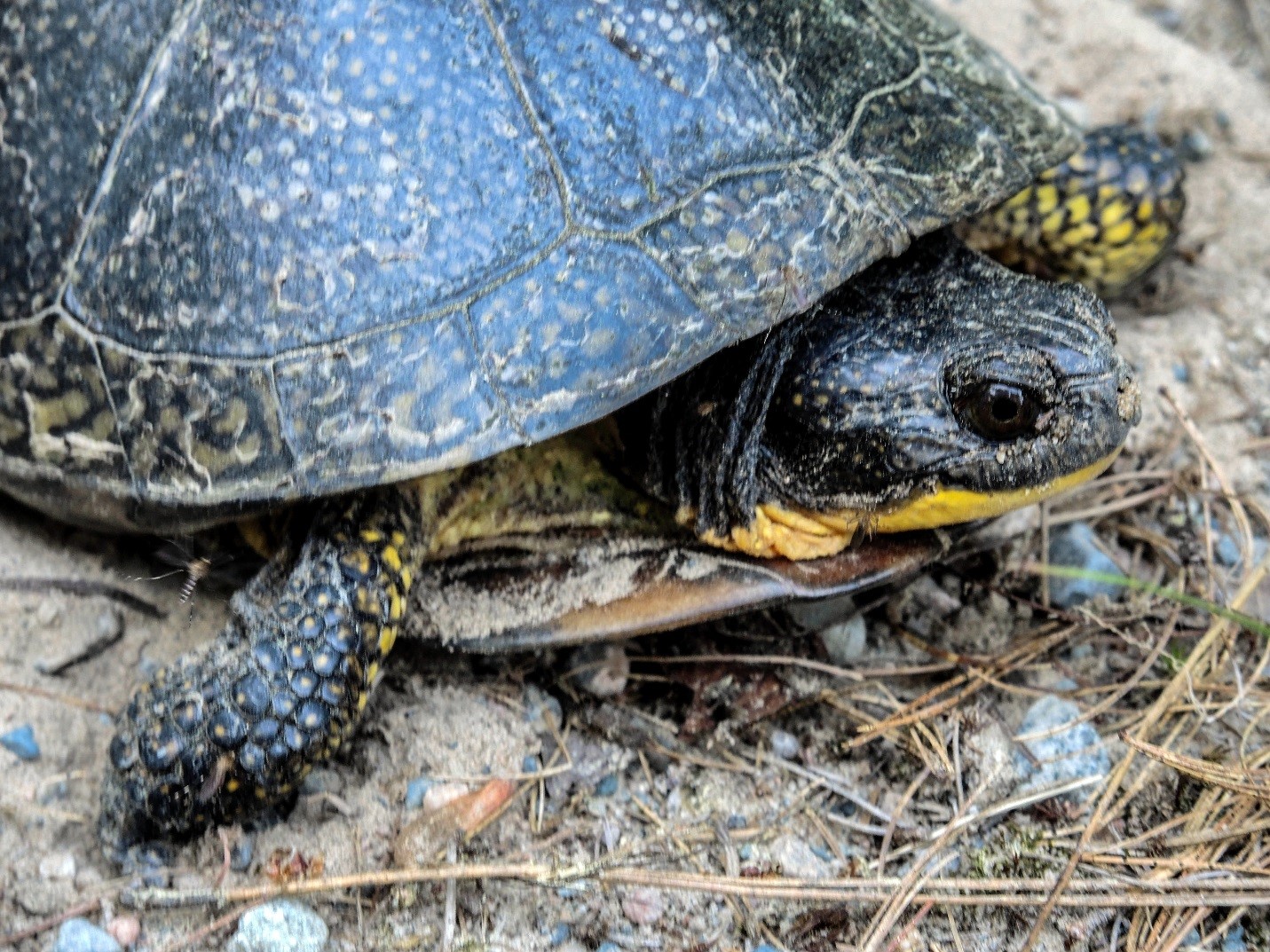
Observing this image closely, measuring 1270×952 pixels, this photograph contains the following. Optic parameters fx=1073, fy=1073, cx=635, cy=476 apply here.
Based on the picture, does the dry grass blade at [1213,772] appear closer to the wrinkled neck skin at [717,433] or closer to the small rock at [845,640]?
the small rock at [845,640]

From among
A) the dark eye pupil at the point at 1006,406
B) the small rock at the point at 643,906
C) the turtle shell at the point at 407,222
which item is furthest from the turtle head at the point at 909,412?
the small rock at the point at 643,906

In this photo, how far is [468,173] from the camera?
165 centimetres

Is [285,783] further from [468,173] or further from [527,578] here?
[468,173]

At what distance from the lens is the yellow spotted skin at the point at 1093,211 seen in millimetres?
2570

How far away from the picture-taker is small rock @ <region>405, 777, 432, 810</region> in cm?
192

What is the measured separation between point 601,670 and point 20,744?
41.6 inches

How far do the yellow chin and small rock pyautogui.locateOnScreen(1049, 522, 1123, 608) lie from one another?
1.67ft

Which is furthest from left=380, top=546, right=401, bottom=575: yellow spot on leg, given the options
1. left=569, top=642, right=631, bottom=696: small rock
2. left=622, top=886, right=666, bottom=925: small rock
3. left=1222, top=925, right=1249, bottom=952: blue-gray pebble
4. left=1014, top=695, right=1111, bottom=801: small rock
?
left=1222, top=925, right=1249, bottom=952: blue-gray pebble

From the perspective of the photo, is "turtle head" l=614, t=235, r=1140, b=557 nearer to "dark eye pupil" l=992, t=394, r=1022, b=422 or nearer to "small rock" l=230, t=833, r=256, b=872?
"dark eye pupil" l=992, t=394, r=1022, b=422

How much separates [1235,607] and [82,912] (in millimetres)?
2162

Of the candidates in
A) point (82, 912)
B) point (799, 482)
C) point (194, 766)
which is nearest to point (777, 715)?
point (799, 482)

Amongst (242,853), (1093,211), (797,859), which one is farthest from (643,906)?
(1093,211)

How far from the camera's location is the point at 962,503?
1.76 metres

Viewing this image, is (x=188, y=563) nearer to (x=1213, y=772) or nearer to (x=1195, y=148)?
(x=1213, y=772)
